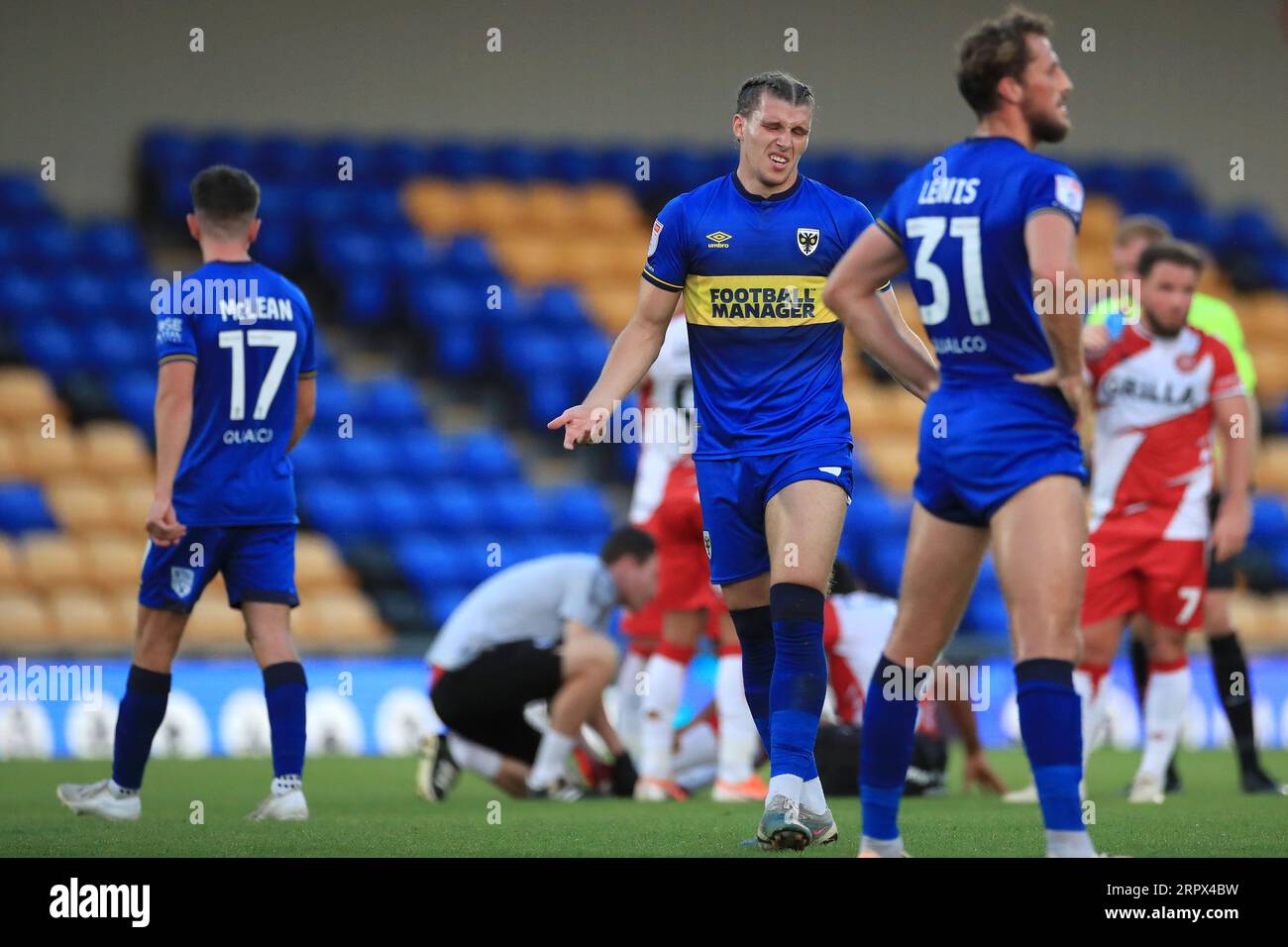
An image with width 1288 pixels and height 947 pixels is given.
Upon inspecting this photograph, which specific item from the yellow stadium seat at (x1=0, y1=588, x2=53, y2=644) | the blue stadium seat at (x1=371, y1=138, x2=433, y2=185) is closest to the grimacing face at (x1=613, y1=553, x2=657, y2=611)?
the yellow stadium seat at (x1=0, y1=588, x2=53, y2=644)

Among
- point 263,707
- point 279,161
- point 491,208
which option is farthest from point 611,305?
point 263,707

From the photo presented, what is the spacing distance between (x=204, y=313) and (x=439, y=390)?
9.95m

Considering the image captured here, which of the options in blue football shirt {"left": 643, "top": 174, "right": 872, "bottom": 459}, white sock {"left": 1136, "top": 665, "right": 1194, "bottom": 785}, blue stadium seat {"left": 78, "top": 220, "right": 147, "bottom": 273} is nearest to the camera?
blue football shirt {"left": 643, "top": 174, "right": 872, "bottom": 459}

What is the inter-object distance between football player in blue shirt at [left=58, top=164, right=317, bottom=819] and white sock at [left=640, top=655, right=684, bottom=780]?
183 cm

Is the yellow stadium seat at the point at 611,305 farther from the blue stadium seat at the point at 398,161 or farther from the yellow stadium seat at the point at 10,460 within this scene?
the yellow stadium seat at the point at 10,460

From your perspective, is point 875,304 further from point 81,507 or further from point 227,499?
point 81,507

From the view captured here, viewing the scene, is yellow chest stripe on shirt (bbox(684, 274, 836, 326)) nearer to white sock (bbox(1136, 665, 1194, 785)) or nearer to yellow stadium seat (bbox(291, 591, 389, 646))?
white sock (bbox(1136, 665, 1194, 785))

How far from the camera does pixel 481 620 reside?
8.41 meters

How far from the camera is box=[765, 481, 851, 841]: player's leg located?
5.07m

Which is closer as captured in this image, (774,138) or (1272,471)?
(774,138)

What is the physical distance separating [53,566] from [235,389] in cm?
712

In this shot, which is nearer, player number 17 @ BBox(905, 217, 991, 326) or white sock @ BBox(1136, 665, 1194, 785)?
player number 17 @ BBox(905, 217, 991, 326)

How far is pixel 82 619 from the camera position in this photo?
498 inches

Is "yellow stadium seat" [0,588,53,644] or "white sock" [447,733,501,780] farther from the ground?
"yellow stadium seat" [0,588,53,644]
